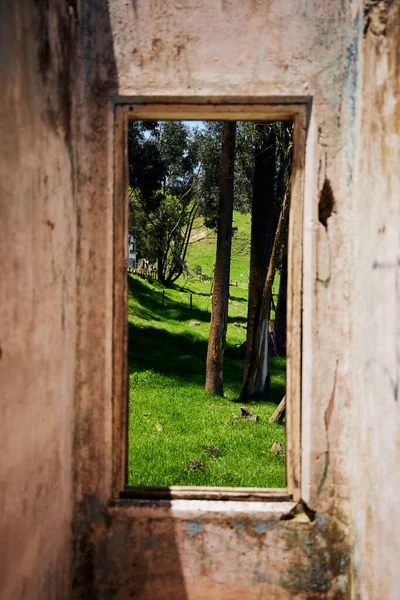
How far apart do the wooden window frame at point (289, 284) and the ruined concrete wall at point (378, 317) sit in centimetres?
37

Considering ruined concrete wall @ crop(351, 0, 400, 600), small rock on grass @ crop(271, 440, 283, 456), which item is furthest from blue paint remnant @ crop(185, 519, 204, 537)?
small rock on grass @ crop(271, 440, 283, 456)

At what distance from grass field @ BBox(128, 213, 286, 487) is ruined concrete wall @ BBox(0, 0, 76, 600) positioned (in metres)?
3.24

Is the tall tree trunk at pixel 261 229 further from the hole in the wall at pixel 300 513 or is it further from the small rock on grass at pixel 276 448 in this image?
the hole in the wall at pixel 300 513

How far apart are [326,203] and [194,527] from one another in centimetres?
212

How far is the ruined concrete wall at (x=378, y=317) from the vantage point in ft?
9.18

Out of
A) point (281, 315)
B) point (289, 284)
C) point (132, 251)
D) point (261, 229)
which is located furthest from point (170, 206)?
point (289, 284)

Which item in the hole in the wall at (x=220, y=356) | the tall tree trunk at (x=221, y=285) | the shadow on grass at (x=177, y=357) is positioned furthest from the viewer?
the shadow on grass at (x=177, y=357)

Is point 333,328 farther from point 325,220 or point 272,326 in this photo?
point 272,326

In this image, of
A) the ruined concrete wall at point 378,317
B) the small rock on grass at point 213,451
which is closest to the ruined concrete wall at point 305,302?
the ruined concrete wall at point 378,317

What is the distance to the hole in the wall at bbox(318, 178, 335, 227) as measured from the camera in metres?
3.25

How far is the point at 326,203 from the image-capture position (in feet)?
10.7

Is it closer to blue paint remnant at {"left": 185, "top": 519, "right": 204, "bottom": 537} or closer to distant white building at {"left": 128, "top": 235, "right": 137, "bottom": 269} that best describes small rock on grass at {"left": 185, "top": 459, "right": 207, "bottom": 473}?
blue paint remnant at {"left": 185, "top": 519, "right": 204, "bottom": 537}

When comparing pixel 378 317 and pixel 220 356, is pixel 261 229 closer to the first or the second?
pixel 220 356

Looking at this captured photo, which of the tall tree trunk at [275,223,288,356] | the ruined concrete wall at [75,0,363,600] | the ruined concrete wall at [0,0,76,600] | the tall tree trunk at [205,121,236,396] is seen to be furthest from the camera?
the tall tree trunk at [275,223,288,356]
